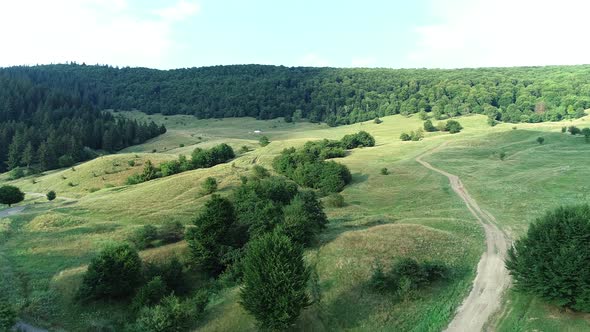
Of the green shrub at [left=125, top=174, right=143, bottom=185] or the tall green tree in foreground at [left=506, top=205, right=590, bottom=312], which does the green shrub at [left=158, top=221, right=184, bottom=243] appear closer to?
the tall green tree in foreground at [left=506, top=205, right=590, bottom=312]

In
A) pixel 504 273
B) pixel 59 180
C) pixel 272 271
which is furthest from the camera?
pixel 59 180

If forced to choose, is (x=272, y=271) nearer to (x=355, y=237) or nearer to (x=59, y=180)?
(x=355, y=237)

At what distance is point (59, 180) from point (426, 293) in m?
90.8

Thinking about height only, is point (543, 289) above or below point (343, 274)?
above

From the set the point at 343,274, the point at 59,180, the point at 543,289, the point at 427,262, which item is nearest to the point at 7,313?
the point at 343,274

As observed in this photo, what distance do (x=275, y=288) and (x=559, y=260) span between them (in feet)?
58.6

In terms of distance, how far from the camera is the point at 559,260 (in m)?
24.5

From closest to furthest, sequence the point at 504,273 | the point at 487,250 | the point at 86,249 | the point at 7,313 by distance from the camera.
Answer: the point at 7,313 < the point at 504,273 < the point at 487,250 < the point at 86,249

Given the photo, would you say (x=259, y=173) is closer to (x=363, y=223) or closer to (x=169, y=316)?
(x=363, y=223)

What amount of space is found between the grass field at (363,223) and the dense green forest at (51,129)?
3196 centimetres

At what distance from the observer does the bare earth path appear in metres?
26.4

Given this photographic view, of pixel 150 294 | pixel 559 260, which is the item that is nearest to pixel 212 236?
pixel 150 294

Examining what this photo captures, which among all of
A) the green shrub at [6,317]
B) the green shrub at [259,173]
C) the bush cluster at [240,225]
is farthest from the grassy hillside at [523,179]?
the green shrub at [259,173]

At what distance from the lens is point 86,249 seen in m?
45.4
